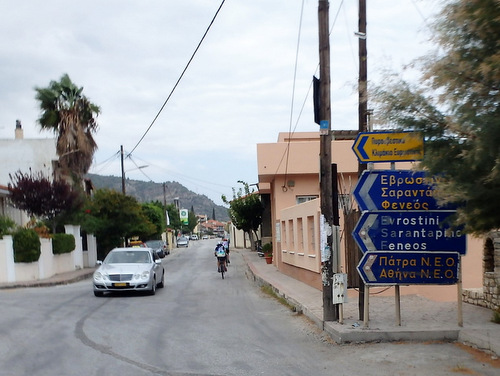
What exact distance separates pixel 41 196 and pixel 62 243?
2543 mm

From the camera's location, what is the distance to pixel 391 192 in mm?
10148

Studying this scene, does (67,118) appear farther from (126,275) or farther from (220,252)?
(126,275)

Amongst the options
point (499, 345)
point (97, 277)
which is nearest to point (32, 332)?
point (97, 277)

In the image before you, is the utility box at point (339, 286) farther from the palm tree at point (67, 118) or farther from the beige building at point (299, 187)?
the palm tree at point (67, 118)

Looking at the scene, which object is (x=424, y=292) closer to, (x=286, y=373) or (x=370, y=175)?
(x=370, y=175)

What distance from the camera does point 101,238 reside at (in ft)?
133

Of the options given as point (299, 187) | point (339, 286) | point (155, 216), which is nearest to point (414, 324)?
point (339, 286)

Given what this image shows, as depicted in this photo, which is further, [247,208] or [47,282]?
[247,208]

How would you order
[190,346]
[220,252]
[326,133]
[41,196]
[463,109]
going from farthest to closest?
[41,196]
[220,252]
[326,133]
[190,346]
[463,109]

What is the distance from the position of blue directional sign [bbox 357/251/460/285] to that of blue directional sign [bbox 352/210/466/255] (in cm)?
11

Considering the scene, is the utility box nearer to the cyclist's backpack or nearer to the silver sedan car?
the silver sedan car

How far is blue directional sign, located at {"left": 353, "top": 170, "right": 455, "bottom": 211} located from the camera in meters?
10.1

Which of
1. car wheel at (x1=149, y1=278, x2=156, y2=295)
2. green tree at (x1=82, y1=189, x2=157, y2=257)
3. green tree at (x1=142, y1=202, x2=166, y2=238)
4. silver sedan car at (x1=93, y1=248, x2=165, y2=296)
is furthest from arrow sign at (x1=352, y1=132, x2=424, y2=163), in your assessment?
green tree at (x1=142, y1=202, x2=166, y2=238)

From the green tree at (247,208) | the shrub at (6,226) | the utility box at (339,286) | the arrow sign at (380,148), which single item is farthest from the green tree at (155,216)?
the arrow sign at (380,148)
